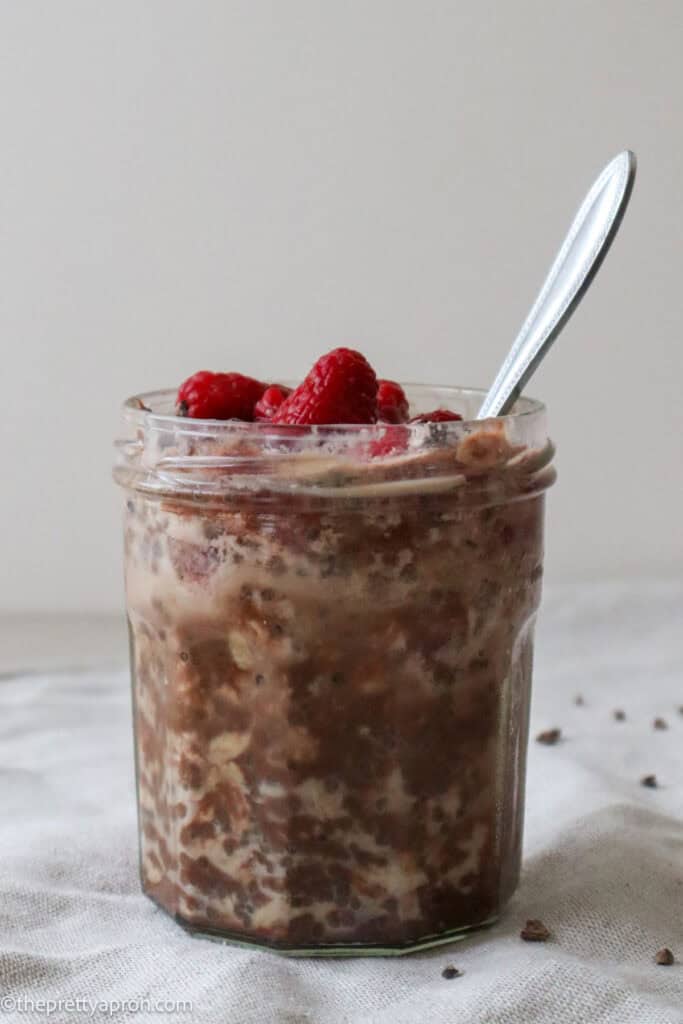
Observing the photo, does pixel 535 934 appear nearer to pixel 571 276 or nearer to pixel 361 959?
pixel 361 959

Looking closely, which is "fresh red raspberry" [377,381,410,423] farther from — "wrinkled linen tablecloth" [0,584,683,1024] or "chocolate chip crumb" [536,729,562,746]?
"chocolate chip crumb" [536,729,562,746]

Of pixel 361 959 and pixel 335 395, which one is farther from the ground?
pixel 335 395

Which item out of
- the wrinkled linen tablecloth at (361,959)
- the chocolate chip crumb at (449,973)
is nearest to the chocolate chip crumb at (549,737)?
the wrinkled linen tablecloth at (361,959)

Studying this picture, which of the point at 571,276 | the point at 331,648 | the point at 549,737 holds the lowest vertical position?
the point at 549,737

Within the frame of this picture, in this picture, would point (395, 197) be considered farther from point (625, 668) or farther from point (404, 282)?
point (625, 668)

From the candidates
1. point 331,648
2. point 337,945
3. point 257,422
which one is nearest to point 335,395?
point 257,422

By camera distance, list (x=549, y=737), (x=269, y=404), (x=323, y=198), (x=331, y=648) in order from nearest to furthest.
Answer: (x=331, y=648) < (x=269, y=404) < (x=549, y=737) < (x=323, y=198)

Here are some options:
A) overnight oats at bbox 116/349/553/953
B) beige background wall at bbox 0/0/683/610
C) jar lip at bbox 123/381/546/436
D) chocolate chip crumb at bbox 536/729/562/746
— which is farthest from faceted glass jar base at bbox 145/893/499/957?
beige background wall at bbox 0/0/683/610
